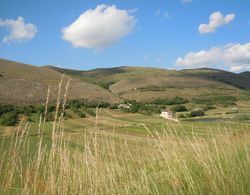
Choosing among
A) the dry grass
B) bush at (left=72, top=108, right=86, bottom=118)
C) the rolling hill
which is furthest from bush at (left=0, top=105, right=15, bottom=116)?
the dry grass

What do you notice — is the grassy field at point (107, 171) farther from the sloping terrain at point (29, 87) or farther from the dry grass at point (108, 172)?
the sloping terrain at point (29, 87)

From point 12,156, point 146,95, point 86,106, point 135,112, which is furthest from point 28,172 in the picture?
point 146,95

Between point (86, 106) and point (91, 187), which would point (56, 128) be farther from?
point (86, 106)

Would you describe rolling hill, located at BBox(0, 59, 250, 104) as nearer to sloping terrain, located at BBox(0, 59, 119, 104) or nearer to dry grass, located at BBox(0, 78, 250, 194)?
sloping terrain, located at BBox(0, 59, 119, 104)

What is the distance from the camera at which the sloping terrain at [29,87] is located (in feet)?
233

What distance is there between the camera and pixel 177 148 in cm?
495

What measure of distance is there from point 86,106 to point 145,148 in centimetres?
6761

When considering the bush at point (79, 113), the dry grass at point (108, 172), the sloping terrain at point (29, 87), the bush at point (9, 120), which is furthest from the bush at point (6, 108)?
the dry grass at point (108, 172)

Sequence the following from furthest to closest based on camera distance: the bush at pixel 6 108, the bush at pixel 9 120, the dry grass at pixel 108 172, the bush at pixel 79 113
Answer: the bush at pixel 79 113 < the bush at pixel 6 108 < the bush at pixel 9 120 < the dry grass at pixel 108 172

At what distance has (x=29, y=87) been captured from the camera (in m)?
79.2

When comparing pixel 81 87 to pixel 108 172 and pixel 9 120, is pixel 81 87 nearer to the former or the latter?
pixel 9 120

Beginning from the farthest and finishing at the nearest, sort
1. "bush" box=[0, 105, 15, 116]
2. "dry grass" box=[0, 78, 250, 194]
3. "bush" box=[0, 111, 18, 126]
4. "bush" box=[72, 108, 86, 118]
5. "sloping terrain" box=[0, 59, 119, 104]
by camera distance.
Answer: "sloping terrain" box=[0, 59, 119, 104]
"bush" box=[72, 108, 86, 118]
"bush" box=[0, 105, 15, 116]
"bush" box=[0, 111, 18, 126]
"dry grass" box=[0, 78, 250, 194]

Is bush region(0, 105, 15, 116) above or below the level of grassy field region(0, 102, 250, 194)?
below

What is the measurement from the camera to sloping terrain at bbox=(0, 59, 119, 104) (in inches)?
2792
